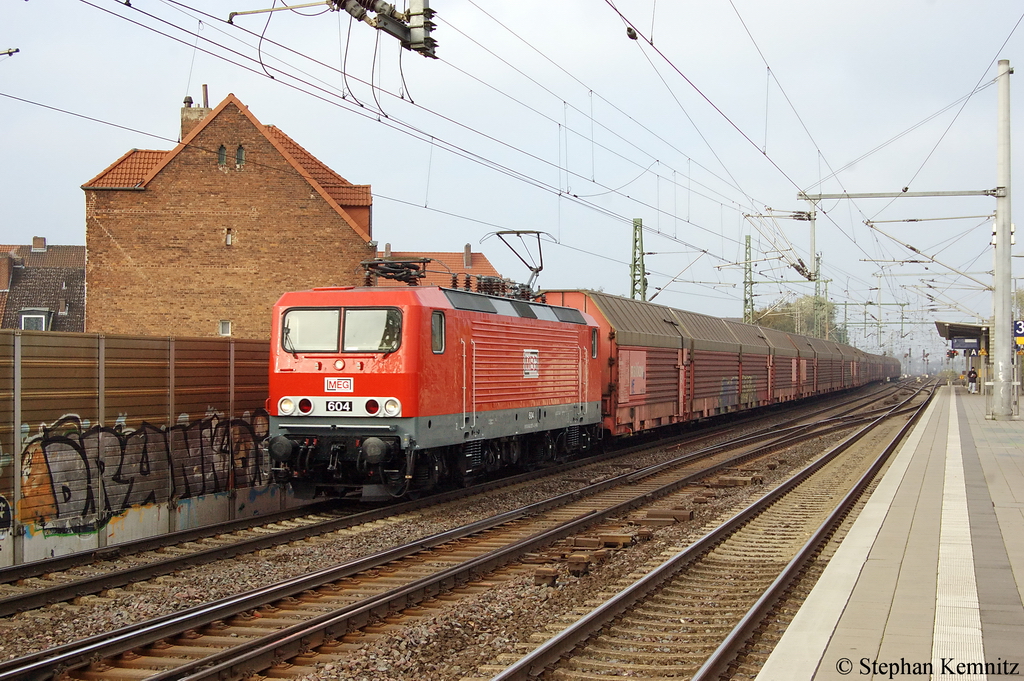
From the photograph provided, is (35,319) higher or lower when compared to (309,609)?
higher

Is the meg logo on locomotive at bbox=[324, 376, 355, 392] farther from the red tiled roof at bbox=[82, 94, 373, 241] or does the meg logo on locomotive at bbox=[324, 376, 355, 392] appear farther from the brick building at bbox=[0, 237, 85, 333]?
the brick building at bbox=[0, 237, 85, 333]

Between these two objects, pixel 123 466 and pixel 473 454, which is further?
pixel 473 454

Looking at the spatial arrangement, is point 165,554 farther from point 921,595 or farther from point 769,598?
point 921,595

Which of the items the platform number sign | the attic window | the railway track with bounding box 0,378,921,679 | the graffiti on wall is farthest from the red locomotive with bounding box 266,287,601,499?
the attic window

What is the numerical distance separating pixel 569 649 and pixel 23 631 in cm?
424

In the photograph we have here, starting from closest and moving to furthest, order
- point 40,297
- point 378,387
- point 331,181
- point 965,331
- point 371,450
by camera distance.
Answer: point 371,450 < point 378,387 < point 331,181 < point 40,297 < point 965,331

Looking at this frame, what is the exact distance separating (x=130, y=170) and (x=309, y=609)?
95.3 feet

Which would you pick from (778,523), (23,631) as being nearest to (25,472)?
(23,631)

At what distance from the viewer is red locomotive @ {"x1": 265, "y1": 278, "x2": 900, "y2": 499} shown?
41.8 ft

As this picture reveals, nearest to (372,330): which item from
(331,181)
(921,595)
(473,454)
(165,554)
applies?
(473,454)

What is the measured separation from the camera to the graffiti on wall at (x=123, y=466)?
10469 mm

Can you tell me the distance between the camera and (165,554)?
10.4m

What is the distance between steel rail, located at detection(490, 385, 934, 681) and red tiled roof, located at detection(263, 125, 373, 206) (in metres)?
24.7

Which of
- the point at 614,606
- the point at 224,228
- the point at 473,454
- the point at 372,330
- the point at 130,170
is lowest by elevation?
the point at 614,606
